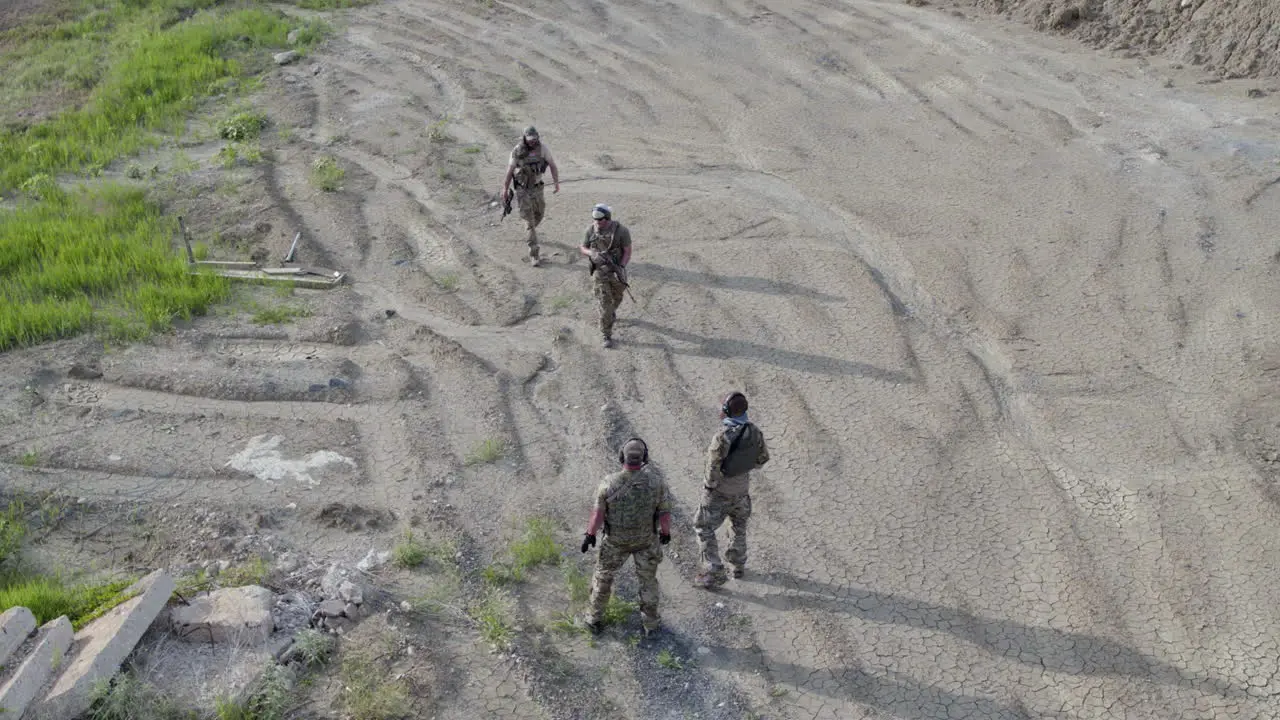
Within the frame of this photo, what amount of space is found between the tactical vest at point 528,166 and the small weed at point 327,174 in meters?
3.71

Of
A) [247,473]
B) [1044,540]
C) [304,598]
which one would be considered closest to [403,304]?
[247,473]

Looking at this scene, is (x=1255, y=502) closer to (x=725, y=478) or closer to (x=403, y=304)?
(x=725, y=478)

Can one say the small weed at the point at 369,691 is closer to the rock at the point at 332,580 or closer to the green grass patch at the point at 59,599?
the rock at the point at 332,580

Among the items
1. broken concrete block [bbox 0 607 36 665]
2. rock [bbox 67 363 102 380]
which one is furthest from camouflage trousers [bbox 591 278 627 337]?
broken concrete block [bbox 0 607 36 665]

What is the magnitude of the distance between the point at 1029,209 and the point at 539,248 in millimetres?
6594

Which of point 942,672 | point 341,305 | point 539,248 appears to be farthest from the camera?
point 539,248

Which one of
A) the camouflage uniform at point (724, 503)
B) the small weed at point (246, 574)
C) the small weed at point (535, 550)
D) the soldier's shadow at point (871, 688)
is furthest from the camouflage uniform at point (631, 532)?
the small weed at point (246, 574)

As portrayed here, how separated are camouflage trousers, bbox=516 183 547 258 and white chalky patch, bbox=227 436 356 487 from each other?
4.36 metres

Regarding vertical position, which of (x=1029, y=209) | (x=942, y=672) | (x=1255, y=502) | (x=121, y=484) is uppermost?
(x=1029, y=209)

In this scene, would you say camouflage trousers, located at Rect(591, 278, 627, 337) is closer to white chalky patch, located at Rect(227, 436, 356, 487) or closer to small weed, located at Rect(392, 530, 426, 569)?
white chalky patch, located at Rect(227, 436, 356, 487)

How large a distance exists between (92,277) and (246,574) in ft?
20.7

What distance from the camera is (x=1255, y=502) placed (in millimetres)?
9227

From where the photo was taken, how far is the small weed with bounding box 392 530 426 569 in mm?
8625

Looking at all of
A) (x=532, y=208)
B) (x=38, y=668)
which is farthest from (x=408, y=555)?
(x=532, y=208)
